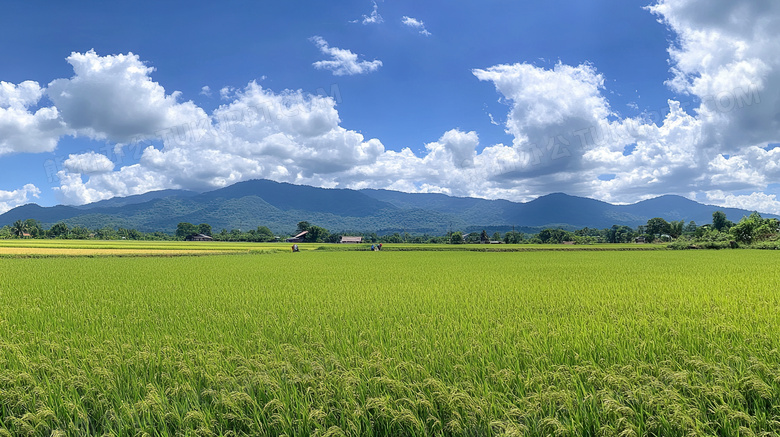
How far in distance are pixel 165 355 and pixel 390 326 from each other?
10.2 feet

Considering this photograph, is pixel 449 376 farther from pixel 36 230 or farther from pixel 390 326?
pixel 36 230

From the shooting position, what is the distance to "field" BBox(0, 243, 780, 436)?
2.87m

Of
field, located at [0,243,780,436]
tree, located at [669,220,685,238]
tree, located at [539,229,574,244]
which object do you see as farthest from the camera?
tree, located at [669,220,685,238]

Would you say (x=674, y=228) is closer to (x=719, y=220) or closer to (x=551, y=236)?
(x=719, y=220)

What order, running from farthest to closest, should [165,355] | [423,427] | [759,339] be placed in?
[759,339] < [165,355] < [423,427]

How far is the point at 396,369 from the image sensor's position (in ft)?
12.0

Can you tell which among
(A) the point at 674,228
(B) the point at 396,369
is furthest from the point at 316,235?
(A) the point at 674,228

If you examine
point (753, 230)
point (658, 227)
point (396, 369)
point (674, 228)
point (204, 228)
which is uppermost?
point (204, 228)

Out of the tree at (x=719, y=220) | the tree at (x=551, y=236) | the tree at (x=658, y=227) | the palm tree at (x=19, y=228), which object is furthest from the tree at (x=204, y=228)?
the tree at (x=719, y=220)

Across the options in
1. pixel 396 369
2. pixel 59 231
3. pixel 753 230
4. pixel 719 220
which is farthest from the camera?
pixel 59 231

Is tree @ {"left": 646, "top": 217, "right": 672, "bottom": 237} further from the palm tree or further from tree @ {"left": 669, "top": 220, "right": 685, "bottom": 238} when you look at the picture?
the palm tree

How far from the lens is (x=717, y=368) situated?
3.51 meters

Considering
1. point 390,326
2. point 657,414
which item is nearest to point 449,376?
point 657,414

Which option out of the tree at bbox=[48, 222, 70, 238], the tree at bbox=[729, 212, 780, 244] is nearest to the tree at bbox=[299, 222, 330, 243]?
the tree at bbox=[48, 222, 70, 238]
